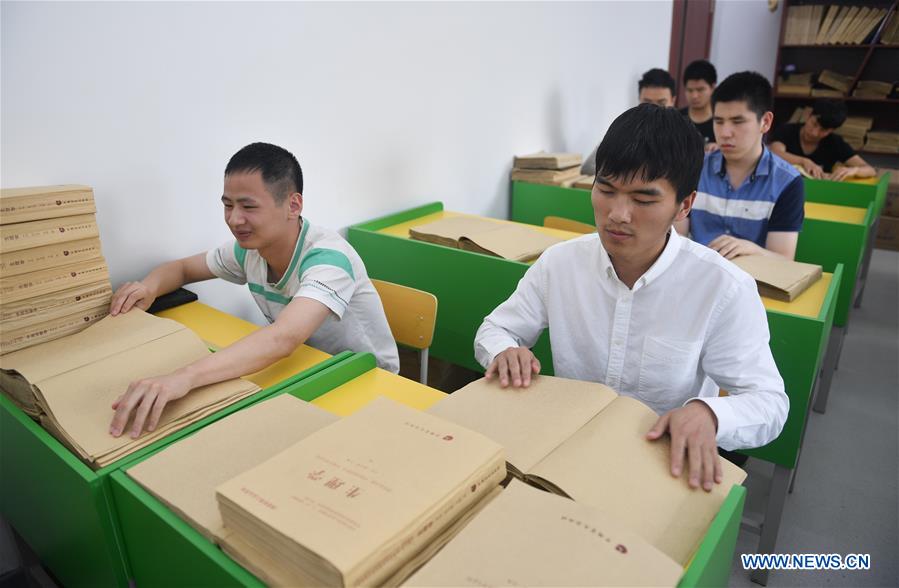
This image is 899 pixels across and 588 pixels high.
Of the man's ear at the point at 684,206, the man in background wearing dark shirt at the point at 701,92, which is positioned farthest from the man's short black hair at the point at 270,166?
the man in background wearing dark shirt at the point at 701,92

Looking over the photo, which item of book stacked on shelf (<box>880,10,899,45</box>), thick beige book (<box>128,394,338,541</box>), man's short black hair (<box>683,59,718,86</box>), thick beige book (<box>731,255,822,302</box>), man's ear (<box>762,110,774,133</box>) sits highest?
book stacked on shelf (<box>880,10,899,45</box>)

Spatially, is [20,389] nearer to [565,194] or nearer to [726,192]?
[726,192]

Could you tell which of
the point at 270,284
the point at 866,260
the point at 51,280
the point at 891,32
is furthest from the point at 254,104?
the point at 891,32

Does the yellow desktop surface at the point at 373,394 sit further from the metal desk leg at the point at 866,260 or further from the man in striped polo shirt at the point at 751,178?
the metal desk leg at the point at 866,260

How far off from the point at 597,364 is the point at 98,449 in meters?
1.03

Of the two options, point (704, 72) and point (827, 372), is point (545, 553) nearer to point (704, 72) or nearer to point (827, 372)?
point (827, 372)

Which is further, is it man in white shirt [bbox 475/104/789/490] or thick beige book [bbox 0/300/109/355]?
thick beige book [bbox 0/300/109/355]

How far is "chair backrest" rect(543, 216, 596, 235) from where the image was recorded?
2729 millimetres

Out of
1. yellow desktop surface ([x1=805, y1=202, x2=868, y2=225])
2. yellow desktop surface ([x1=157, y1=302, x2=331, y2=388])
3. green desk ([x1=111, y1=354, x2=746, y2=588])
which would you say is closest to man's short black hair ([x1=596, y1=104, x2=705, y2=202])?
green desk ([x1=111, y1=354, x2=746, y2=588])

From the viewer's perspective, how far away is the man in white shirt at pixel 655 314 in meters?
1.10

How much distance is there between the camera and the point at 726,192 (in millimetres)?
2303

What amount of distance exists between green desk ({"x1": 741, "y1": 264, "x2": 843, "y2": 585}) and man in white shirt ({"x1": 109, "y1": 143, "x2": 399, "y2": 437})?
3.62 ft

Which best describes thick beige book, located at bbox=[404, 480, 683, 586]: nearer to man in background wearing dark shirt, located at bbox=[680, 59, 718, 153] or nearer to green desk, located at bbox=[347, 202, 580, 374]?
green desk, located at bbox=[347, 202, 580, 374]

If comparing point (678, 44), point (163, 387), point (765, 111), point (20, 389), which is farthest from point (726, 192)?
point (678, 44)
